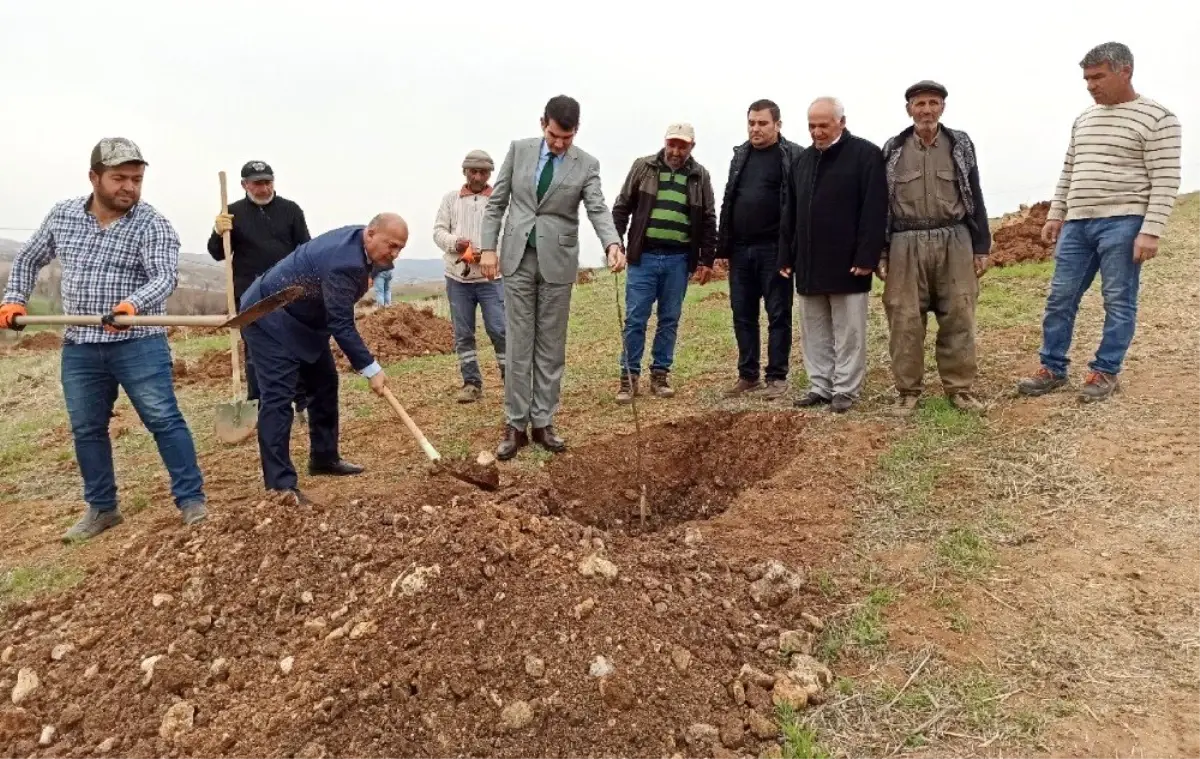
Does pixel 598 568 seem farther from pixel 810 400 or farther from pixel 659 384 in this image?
pixel 659 384

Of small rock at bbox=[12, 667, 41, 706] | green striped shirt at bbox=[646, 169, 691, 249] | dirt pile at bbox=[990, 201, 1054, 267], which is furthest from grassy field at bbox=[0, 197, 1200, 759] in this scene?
dirt pile at bbox=[990, 201, 1054, 267]

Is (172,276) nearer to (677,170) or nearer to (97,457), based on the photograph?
(97,457)

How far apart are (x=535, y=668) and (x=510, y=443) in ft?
8.65

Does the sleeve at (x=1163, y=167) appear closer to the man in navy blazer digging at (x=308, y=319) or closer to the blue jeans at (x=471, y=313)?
the man in navy blazer digging at (x=308, y=319)

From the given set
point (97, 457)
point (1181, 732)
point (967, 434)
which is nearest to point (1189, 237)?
point (967, 434)

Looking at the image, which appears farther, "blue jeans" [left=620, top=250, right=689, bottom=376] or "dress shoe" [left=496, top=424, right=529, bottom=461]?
"blue jeans" [left=620, top=250, right=689, bottom=376]

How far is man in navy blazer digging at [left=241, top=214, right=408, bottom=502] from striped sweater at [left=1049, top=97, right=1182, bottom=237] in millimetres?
3917

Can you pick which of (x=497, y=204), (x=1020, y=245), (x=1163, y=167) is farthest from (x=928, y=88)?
(x=1020, y=245)

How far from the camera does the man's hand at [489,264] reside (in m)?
4.95

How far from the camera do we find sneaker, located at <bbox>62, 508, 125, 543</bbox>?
4273 mm

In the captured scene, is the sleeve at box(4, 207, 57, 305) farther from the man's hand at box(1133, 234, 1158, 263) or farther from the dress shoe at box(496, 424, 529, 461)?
the man's hand at box(1133, 234, 1158, 263)

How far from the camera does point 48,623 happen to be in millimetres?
3328

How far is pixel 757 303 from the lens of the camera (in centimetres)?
613

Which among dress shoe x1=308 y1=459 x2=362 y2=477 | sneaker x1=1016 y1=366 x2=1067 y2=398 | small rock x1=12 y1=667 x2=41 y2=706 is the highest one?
sneaker x1=1016 y1=366 x2=1067 y2=398
